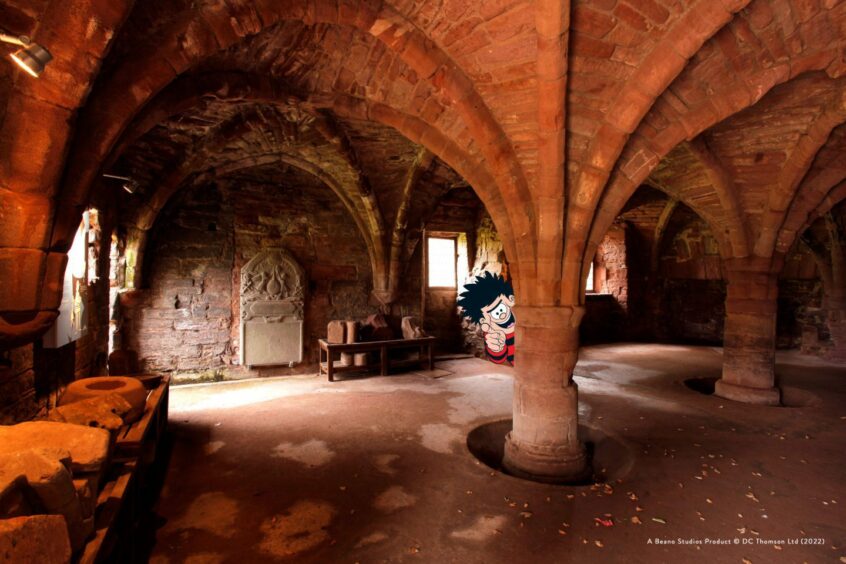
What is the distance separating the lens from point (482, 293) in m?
8.49

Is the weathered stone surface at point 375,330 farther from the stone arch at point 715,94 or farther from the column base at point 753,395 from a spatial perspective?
the column base at point 753,395

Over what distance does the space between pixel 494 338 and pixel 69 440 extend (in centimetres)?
669

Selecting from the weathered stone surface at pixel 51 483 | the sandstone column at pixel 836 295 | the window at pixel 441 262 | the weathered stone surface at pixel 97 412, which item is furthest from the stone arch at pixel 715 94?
the sandstone column at pixel 836 295

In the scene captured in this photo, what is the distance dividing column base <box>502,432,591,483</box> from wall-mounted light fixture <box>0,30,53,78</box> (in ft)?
13.3

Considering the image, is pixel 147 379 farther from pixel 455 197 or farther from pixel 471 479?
pixel 455 197

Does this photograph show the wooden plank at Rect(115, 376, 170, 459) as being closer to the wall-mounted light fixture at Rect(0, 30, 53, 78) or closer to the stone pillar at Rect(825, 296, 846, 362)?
the wall-mounted light fixture at Rect(0, 30, 53, 78)

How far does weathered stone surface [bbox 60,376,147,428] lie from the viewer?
2848mm

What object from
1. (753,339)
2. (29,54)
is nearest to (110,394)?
(29,54)

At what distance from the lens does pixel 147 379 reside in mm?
4309

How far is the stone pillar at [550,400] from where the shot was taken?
3.69 meters

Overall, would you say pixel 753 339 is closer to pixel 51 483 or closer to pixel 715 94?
pixel 715 94

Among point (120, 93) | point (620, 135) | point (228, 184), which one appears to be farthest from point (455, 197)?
point (120, 93)

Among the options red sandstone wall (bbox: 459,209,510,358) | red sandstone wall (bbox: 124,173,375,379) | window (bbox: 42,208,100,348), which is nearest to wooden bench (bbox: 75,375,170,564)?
window (bbox: 42,208,100,348)

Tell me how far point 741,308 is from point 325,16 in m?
6.65
